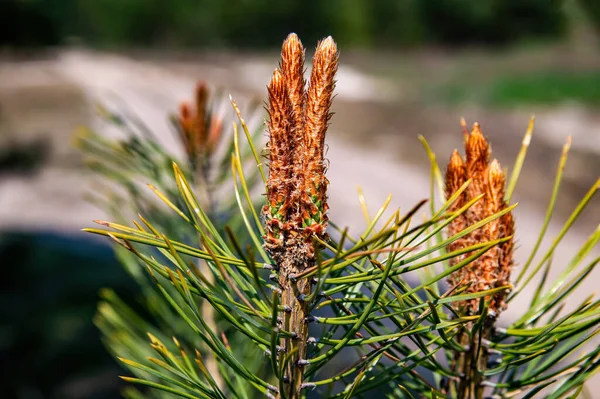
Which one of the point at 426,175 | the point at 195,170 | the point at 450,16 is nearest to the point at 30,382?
the point at 195,170

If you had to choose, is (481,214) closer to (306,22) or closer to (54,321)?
(54,321)

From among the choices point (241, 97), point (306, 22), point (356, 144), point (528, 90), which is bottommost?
point (356, 144)

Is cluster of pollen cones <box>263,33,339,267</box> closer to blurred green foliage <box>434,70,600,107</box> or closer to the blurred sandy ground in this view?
the blurred sandy ground

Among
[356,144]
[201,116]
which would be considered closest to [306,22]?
[356,144]

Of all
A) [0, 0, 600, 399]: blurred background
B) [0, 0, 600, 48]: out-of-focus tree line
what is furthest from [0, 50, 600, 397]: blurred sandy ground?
[0, 0, 600, 48]: out-of-focus tree line

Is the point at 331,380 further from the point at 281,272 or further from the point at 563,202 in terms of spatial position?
the point at 563,202

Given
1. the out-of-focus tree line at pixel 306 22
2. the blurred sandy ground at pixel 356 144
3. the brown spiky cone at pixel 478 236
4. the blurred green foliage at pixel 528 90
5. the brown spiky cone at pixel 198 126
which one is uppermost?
the out-of-focus tree line at pixel 306 22

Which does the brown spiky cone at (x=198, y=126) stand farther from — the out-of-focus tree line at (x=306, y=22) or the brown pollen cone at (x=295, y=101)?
the out-of-focus tree line at (x=306, y=22)

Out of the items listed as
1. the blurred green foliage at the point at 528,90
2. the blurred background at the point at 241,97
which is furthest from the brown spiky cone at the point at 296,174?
the blurred green foliage at the point at 528,90

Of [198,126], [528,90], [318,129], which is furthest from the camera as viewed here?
[528,90]
